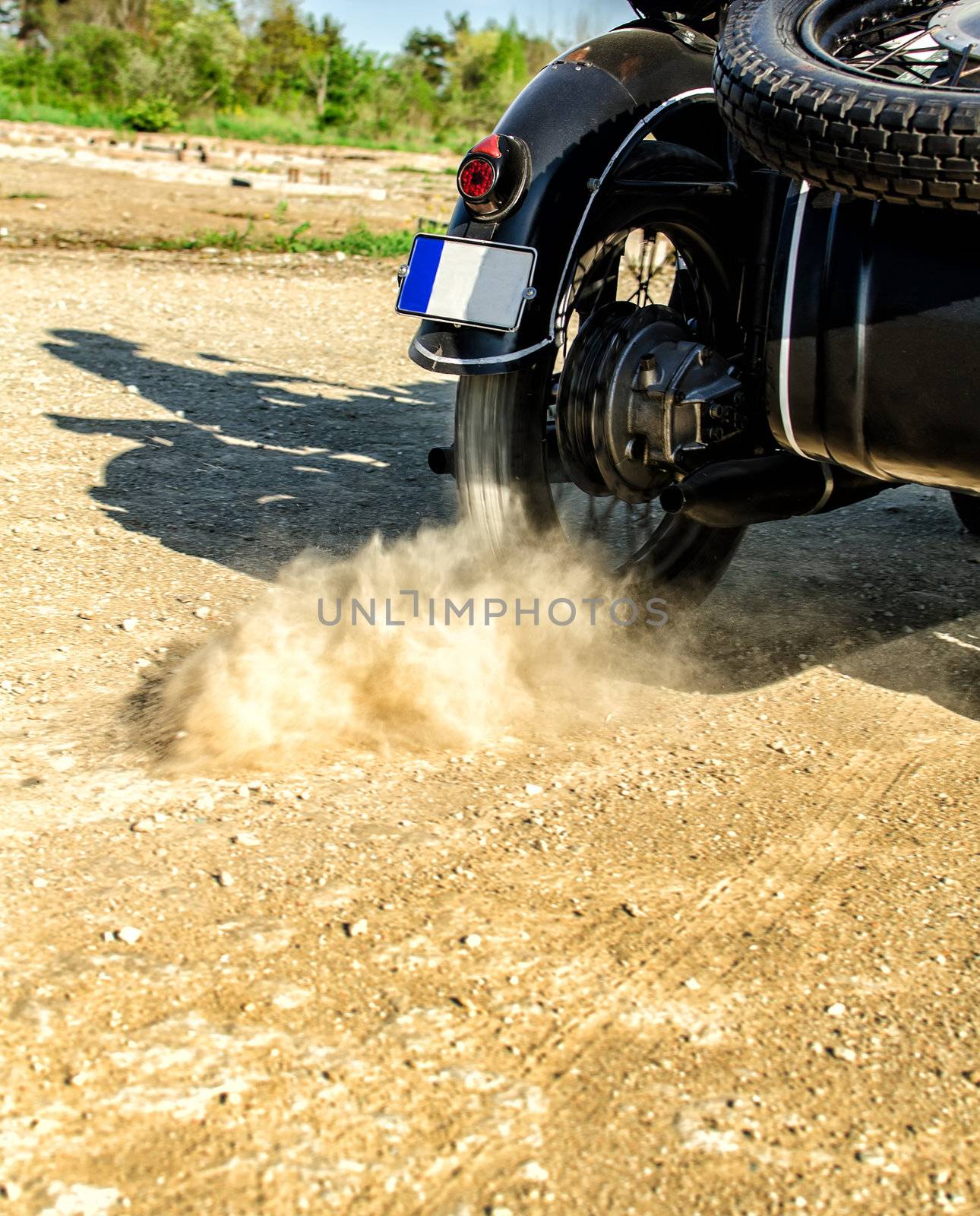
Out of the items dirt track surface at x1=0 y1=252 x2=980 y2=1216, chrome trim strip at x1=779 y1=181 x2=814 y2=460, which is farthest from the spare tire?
dirt track surface at x1=0 y1=252 x2=980 y2=1216

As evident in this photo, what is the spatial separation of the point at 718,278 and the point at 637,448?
0.67 meters

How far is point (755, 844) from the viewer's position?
8.94 feet

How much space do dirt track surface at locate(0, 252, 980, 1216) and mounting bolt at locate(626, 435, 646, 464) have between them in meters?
0.59

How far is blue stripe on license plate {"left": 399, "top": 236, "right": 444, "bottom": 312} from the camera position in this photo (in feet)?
10.4

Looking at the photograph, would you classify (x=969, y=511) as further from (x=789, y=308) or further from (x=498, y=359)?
(x=498, y=359)

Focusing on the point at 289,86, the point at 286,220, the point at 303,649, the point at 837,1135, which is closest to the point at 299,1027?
the point at 837,1135

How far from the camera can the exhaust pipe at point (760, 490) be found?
3.10 meters

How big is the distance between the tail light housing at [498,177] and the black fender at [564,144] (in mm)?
23

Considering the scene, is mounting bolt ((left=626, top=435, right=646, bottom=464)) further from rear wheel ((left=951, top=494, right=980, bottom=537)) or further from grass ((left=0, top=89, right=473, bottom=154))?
grass ((left=0, top=89, right=473, bottom=154))

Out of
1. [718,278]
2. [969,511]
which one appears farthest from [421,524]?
[969,511]

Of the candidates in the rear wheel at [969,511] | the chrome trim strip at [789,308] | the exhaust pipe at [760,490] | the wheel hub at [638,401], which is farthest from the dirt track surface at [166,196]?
the chrome trim strip at [789,308]

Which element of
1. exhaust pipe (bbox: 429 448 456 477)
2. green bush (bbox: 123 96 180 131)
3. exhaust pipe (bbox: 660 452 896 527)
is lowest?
exhaust pipe (bbox: 429 448 456 477)

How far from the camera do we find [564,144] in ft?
10.5

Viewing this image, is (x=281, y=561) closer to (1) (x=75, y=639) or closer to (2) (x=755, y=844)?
(1) (x=75, y=639)
